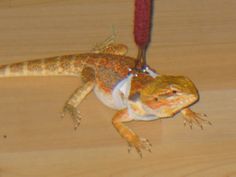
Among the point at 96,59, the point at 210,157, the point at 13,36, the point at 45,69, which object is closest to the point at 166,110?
the point at 210,157

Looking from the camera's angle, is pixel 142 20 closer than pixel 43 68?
Yes

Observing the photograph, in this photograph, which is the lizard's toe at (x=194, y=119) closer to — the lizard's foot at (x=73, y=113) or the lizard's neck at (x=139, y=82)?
the lizard's neck at (x=139, y=82)

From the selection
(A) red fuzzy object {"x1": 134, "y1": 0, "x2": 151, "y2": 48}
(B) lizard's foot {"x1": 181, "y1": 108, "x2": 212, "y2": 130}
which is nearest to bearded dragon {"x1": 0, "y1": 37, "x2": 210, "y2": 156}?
(B) lizard's foot {"x1": 181, "y1": 108, "x2": 212, "y2": 130}

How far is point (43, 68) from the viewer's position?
1984 millimetres

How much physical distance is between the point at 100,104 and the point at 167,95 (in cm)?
30

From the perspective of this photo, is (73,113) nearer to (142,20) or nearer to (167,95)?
(167,95)

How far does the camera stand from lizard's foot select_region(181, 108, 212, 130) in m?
1.87

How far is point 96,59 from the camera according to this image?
1.94 m

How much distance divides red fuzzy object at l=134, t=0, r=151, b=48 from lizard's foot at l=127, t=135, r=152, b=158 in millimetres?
338

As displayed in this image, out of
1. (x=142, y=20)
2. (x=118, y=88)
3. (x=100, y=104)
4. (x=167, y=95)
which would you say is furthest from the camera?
(x=100, y=104)

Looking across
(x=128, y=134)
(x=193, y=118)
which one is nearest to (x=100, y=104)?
(x=128, y=134)

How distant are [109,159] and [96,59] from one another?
331mm

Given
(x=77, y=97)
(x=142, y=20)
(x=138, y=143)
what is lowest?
(x=138, y=143)

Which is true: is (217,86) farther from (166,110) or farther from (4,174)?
(4,174)
